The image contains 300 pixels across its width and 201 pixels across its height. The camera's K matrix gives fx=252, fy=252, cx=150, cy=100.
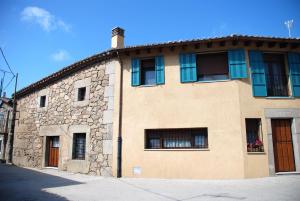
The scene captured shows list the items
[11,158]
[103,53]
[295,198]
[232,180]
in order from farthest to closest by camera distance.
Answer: [11,158] < [103,53] < [232,180] < [295,198]

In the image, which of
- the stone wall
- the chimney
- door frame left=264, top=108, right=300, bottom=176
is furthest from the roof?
door frame left=264, top=108, right=300, bottom=176

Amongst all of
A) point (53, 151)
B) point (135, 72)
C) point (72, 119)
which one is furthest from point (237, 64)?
point (53, 151)

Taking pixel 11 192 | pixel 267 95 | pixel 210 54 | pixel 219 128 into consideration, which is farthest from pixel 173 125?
pixel 11 192

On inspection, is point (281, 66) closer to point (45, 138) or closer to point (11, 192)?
point (11, 192)

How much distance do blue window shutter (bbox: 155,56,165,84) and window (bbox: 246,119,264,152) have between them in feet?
12.0

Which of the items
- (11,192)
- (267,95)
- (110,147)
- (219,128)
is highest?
(267,95)

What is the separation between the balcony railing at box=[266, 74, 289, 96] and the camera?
32.6 feet

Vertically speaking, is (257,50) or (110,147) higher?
(257,50)

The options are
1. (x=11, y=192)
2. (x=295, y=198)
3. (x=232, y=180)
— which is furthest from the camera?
(x=232, y=180)

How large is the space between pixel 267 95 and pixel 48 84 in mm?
11265

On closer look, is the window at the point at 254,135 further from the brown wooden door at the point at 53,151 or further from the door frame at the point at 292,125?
the brown wooden door at the point at 53,151

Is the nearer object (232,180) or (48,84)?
(232,180)

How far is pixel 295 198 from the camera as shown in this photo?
5.59 m

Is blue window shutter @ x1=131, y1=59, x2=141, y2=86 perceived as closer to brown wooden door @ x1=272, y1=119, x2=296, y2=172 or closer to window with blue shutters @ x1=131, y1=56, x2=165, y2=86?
window with blue shutters @ x1=131, y1=56, x2=165, y2=86
